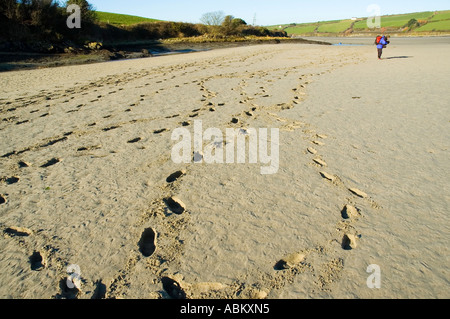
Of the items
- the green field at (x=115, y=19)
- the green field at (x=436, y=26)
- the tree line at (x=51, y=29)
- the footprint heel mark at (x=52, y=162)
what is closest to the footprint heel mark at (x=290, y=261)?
the footprint heel mark at (x=52, y=162)

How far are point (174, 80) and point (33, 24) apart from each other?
52.4ft

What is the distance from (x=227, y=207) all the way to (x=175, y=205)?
441mm

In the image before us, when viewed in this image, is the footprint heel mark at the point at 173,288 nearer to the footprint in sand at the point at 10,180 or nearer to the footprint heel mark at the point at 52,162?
the footprint in sand at the point at 10,180

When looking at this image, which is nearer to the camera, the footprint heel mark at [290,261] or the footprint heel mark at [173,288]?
the footprint heel mark at [173,288]

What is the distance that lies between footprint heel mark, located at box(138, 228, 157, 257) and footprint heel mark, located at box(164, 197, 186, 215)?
0.29m

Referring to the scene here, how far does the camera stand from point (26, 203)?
2.36m

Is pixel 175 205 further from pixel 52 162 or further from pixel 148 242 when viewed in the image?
pixel 52 162

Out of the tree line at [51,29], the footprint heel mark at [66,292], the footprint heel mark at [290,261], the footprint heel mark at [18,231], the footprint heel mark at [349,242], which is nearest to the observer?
the footprint heel mark at [66,292]

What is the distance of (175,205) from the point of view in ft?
7.65

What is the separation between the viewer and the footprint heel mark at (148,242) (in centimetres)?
184

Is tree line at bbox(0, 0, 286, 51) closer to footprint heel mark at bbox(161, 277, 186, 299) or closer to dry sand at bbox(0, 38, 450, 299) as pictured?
dry sand at bbox(0, 38, 450, 299)

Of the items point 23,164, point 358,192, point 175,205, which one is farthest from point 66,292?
point 358,192

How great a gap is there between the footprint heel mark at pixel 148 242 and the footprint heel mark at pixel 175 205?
0.94ft
